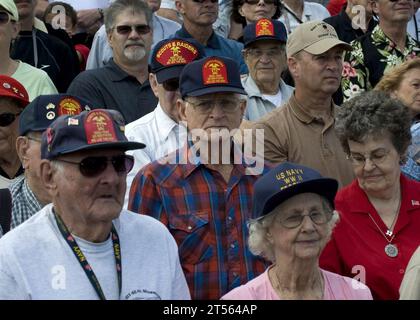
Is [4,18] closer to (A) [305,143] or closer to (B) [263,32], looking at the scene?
(B) [263,32]

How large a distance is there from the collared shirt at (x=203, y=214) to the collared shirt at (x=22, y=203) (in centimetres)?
55

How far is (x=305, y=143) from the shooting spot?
723cm

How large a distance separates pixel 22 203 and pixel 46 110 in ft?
1.72

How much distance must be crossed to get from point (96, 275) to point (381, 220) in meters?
1.94

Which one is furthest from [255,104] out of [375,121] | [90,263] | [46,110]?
[90,263]

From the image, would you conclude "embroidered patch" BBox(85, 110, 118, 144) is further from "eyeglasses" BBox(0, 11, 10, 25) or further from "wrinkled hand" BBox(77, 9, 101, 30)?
"wrinkled hand" BBox(77, 9, 101, 30)

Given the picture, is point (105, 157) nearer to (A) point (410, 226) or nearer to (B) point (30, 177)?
(B) point (30, 177)

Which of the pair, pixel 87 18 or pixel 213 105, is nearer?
pixel 213 105

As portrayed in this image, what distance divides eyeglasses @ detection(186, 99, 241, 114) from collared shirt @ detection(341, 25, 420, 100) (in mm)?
2424

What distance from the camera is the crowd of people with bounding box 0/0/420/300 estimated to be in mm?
5102
